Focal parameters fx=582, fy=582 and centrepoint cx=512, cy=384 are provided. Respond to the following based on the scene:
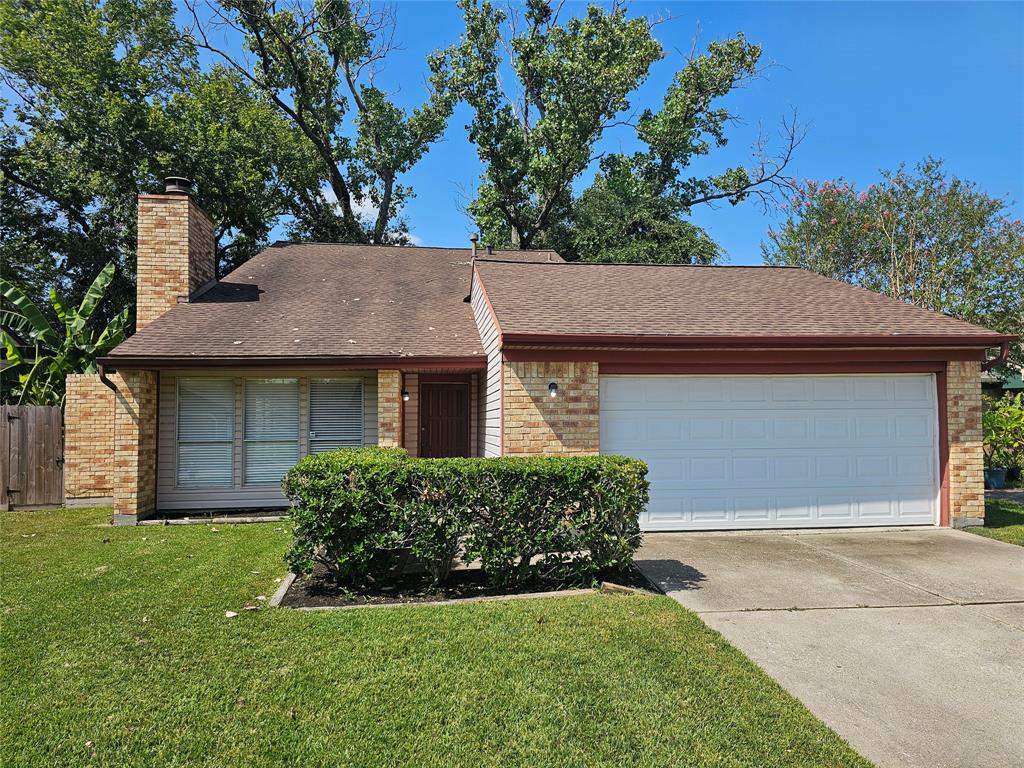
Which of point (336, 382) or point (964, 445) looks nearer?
point (964, 445)

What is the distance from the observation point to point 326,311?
11305 millimetres

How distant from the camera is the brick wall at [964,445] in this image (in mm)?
8477

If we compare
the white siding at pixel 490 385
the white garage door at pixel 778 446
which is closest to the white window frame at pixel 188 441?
the white siding at pixel 490 385

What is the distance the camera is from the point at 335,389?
33.9 ft

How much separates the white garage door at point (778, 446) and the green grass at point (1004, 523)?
0.69 metres

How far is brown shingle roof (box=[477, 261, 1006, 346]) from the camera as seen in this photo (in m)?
8.11

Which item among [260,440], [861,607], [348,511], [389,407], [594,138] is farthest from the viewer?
[594,138]

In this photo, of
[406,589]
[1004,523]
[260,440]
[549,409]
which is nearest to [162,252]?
[260,440]

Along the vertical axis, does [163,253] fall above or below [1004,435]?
above

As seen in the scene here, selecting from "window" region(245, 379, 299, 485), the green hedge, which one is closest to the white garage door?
the green hedge

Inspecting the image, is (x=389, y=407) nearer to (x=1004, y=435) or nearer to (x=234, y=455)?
(x=234, y=455)

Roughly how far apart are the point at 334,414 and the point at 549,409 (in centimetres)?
439

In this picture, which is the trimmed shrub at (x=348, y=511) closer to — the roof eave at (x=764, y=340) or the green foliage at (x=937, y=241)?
the roof eave at (x=764, y=340)

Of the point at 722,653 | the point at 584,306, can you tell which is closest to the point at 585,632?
the point at 722,653
